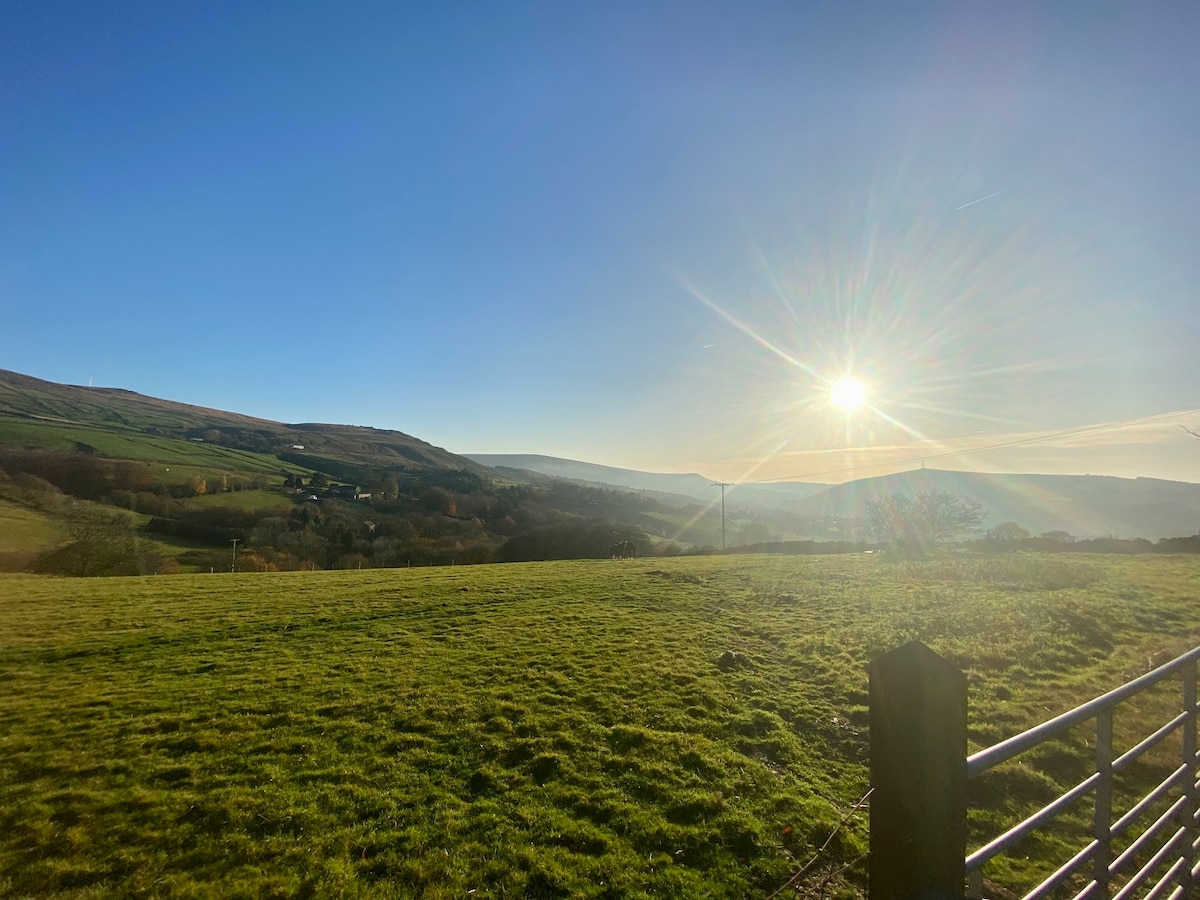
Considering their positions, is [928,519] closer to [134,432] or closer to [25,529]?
[25,529]

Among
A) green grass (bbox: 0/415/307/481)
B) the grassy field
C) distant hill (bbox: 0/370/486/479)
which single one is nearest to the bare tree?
the grassy field

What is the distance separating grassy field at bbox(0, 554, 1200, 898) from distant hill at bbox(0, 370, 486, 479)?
131 m

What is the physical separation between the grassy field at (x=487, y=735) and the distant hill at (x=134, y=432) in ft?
428

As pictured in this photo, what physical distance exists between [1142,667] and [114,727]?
23.5 meters

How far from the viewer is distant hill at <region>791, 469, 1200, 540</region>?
96188 mm

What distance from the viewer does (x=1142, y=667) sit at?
12.9 m

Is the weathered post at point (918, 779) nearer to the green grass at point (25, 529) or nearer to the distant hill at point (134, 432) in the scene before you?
the green grass at point (25, 529)

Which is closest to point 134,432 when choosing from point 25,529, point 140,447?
point 140,447

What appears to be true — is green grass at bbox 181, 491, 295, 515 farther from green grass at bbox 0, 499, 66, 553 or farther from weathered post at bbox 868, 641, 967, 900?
weathered post at bbox 868, 641, 967, 900

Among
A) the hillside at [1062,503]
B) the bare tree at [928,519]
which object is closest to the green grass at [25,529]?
the bare tree at [928,519]

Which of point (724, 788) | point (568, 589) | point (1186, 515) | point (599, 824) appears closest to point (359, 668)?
point (599, 824)

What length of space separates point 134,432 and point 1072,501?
245183 mm

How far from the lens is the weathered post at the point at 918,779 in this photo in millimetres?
1992

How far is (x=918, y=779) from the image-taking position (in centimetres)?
200
